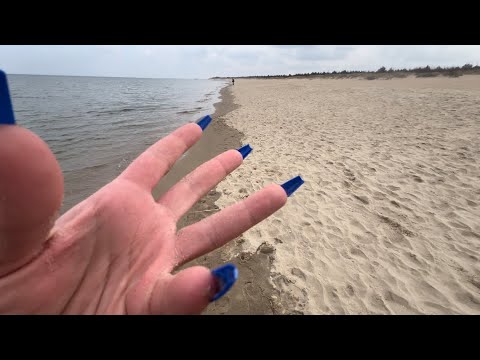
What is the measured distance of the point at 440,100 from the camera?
39.9 feet

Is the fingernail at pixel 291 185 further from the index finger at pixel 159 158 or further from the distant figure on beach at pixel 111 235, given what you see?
the index finger at pixel 159 158

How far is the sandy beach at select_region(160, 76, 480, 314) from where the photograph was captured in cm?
245

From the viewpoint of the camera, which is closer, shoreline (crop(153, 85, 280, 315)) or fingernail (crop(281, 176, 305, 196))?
fingernail (crop(281, 176, 305, 196))

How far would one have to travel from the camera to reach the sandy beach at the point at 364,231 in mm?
2451

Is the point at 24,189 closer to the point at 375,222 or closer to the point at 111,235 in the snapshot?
the point at 111,235

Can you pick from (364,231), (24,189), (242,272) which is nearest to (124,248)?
(24,189)

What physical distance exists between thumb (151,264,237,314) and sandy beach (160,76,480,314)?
1.80 meters

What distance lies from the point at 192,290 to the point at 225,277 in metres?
0.16

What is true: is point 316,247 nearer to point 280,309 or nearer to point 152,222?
point 280,309

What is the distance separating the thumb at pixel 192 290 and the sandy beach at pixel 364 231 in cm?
180

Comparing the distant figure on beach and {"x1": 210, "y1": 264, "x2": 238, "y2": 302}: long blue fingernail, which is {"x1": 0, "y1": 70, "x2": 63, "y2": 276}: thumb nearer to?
the distant figure on beach

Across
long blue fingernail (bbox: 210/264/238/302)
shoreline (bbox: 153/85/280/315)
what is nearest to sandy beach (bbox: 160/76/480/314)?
shoreline (bbox: 153/85/280/315)
